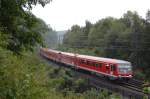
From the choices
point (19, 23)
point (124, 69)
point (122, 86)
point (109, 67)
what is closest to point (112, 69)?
point (109, 67)

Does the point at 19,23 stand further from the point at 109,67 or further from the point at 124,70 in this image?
the point at 124,70

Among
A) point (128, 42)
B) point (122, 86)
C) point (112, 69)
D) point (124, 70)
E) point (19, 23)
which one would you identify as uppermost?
point (19, 23)

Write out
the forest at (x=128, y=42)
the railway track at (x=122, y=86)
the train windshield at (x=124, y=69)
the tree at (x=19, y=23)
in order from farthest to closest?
1. the forest at (x=128, y=42)
2. the train windshield at (x=124, y=69)
3. the railway track at (x=122, y=86)
4. the tree at (x=19, y=23)

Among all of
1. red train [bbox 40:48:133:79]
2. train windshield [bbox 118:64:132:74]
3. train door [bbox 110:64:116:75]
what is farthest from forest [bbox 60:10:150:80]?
train door [bbox 110:64:116:75]

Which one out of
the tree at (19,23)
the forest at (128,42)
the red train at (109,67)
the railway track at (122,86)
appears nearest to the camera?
the tree at (19,23)

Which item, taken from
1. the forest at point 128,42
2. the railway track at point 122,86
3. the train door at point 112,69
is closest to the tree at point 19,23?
the railway track at point 122,86

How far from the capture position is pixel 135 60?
149 ft

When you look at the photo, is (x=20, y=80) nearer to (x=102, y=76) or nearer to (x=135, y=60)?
(x=102, y=76)

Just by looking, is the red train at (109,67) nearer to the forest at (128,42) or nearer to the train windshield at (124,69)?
the train windshield at (124,69)

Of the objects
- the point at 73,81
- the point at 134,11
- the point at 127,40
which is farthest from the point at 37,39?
the point at 134,11

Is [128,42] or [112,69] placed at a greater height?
[128,42]

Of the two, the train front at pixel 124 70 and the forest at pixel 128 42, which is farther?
the forest at pixel 128 42

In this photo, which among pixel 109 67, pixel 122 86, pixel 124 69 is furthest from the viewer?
pixel 124 69

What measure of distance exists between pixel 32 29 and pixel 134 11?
155 feet
